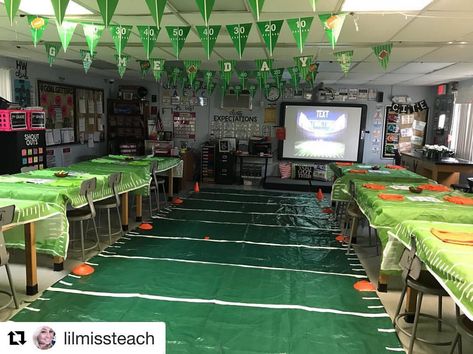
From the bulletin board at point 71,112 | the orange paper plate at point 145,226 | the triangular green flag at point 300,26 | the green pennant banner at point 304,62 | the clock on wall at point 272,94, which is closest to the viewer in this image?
the triangular green flag at point 300,26

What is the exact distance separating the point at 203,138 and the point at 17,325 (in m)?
8.13

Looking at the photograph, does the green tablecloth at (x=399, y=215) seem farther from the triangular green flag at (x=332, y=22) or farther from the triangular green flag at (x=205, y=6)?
the triangular green flag at (x=205, y=6)

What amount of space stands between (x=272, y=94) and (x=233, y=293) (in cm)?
668

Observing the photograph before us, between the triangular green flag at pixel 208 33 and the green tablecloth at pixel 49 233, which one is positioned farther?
the triangular green flag at pixel 208 33

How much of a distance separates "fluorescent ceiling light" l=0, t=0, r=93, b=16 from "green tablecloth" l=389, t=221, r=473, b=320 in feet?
10.6

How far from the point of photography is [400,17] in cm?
338

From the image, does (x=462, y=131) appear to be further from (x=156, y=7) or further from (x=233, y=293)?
(x=156, y=7)

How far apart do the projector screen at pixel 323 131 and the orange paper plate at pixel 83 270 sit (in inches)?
250

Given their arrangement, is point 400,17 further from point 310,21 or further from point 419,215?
point 419,215

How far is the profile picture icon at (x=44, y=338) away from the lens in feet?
5.55

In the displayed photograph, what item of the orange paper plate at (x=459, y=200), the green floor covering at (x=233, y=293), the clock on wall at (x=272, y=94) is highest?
the clock on wall at (x=272, y=94)

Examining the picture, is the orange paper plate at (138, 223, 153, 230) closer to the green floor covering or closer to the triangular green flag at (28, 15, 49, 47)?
the green floor covering

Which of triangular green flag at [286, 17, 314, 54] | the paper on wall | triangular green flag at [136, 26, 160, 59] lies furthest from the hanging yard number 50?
the paper on wall

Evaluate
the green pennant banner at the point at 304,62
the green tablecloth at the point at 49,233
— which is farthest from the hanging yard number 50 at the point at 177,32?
the green tablecloth at the point at 49,233
